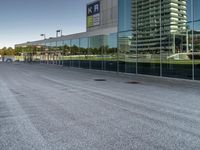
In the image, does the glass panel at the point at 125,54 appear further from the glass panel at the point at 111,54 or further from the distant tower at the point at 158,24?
the glass panel at the point at 111,54

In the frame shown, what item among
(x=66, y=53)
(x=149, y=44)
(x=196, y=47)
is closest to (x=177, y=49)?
(x=196, y=47)

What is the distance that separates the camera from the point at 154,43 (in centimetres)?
2008

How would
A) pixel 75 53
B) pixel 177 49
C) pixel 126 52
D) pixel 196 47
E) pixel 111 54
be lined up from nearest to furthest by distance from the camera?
pixel 196 47, pixel 177 49, pixel 126 52, pixel 111 54, pixel 75 53

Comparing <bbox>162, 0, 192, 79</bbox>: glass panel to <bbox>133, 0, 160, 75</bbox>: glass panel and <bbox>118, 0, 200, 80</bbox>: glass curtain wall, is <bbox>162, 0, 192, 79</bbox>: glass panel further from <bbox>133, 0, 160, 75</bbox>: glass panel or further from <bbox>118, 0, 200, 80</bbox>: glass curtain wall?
<bbox>133, 0, 160, 75</bbox>: glass panel

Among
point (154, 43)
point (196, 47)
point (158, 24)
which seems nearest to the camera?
point (196, 47)

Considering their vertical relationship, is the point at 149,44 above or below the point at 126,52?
above

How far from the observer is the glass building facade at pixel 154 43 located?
17156mm

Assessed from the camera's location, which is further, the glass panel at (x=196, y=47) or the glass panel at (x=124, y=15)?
the glass panel at (x=124, y=15)

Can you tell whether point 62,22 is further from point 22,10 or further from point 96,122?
point 96,122

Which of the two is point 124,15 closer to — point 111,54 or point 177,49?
point 111,54

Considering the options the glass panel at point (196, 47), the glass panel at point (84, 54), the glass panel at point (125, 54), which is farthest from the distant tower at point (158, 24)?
the glass panel at point (84, 54)

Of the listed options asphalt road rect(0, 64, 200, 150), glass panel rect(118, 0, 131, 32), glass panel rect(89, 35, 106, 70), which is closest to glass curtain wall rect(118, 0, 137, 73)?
glass panel rect(89, 35, 106, 70)

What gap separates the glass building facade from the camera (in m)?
17.2

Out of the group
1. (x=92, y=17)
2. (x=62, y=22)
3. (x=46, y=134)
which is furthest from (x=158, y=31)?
(x=62, y=22)
